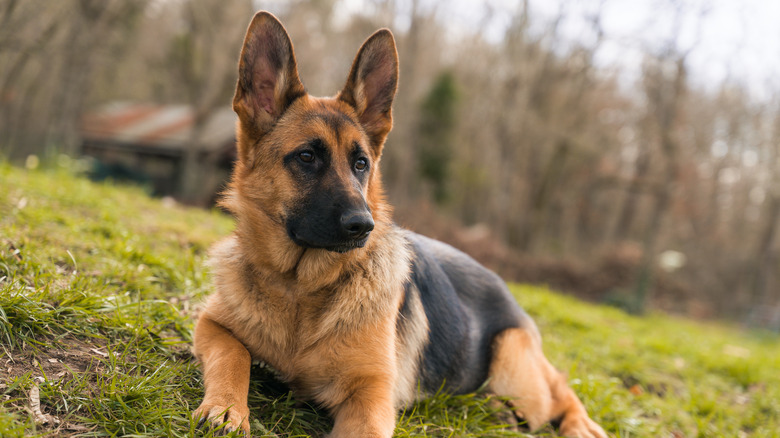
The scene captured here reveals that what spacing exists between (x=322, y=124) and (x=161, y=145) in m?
27.2

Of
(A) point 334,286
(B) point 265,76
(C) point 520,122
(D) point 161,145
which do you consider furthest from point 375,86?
(D) point 161,145

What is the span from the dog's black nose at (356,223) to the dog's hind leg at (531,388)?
5.85 ft

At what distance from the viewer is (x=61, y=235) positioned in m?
4.70

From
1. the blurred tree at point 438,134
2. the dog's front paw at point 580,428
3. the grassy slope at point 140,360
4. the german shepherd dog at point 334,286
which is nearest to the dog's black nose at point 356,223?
the german shepherd dog at point 334,286

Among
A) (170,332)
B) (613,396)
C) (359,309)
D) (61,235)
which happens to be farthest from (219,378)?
(613,396)

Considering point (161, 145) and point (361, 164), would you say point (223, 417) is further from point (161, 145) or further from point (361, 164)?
point (161, 145)

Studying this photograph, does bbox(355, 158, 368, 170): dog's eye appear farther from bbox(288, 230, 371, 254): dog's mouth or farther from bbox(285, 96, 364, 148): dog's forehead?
bbox(288, 230, 371, 254): dog's mouth

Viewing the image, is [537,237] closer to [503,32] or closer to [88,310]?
[503,32]

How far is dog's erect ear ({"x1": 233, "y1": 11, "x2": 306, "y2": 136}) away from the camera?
3.31 meters

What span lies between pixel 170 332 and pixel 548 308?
685 cm

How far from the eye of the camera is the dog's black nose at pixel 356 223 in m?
2.84

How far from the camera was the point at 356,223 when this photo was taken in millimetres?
2840

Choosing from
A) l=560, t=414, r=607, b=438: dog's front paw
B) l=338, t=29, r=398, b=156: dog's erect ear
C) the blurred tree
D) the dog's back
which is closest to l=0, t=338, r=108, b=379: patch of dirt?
the dog's back

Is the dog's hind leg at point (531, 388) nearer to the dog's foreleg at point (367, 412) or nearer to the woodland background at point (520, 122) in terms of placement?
the dog's foreleg at point (367, 412)
